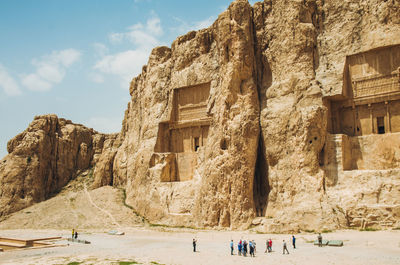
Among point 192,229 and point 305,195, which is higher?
point 305,195

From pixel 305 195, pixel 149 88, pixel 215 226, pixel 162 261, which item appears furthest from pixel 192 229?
pixel 149 88

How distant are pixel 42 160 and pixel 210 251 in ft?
102

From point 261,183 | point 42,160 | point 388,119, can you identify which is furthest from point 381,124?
point 42,160

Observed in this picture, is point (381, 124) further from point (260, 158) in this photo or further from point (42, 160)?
point (42, 160)

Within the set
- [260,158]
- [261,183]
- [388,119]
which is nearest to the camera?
[388,119]

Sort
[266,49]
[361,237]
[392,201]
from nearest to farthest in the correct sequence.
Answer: [361,237]
[392,201]
[266,49]

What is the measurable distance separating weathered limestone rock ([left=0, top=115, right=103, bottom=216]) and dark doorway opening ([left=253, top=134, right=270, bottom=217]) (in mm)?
25508

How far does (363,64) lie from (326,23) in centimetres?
443

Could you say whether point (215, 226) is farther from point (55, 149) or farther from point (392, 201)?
point (55, 149)

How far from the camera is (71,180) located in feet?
157

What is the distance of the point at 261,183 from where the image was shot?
30.9 m

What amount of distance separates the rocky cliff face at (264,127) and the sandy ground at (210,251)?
2637mm

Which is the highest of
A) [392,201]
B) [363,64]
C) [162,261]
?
[363,64]

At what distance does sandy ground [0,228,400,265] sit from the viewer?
17.5 m
